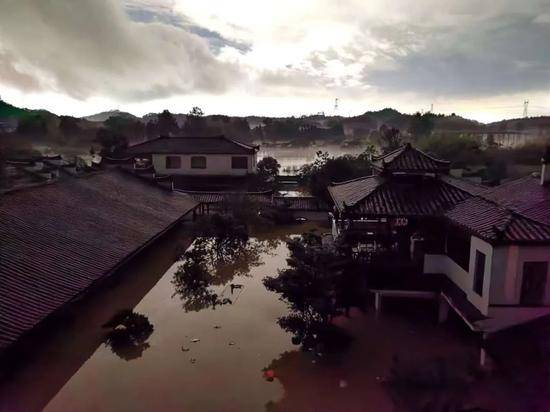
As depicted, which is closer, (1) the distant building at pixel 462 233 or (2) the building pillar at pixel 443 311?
(1) the distant building at pixel 462 233

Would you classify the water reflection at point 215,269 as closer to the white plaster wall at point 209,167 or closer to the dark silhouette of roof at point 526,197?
the dark silhouette of roof at point 526,197

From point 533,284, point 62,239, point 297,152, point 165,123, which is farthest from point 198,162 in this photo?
point 297,152

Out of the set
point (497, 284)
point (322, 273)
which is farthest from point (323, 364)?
point (497, 284)

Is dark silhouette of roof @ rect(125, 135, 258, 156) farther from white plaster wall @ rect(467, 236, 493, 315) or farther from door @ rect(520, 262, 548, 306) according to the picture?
door @ rect(520, 262, 548, 306)

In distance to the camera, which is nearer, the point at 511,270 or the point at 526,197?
the point at 511,270

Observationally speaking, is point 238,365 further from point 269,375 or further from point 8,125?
point 8,125

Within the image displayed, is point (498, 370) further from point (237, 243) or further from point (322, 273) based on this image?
point (237, 243)

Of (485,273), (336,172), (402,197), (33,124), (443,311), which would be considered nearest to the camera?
(485,273)

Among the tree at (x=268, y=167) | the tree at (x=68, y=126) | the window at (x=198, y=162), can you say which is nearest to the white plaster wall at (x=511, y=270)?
the window at (x=198, y=162)
